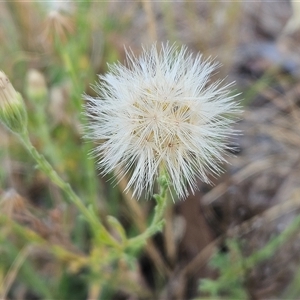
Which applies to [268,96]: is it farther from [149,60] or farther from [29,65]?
[149,60]

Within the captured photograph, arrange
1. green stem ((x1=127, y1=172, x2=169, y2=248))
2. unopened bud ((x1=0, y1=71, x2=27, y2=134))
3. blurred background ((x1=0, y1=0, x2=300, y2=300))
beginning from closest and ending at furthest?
1. green stem ((x1=127, y1=172, x2=169, y2=248))
2. unopened bud ((x1=0, y1=71, x2=27, y2=134))
3. blurred background ((x1=0, y1=0, x2=300, y2=300))

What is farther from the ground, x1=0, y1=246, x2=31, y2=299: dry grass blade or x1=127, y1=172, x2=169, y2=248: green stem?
x1=0, y1=246, x2=31, y2=299: dry grass blade

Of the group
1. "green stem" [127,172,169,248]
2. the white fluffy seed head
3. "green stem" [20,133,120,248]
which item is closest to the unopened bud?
"green stem" [20,133,120,248]

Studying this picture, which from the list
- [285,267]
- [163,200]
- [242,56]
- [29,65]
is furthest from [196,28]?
[163,200]

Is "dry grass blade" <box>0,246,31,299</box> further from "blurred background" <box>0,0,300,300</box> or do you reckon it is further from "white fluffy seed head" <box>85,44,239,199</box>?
"white fluffy seed head" <box>85,44,239,199</box>

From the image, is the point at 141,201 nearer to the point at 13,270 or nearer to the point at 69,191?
the point at 13,270

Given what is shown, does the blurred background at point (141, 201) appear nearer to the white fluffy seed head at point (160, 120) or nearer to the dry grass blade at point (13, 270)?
the dry grass blade at point (13, 270)

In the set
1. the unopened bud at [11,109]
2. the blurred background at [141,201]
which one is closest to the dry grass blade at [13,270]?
the blurred background at [141,201]

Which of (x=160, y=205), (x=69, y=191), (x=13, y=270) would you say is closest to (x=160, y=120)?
(x=160, y=205)
